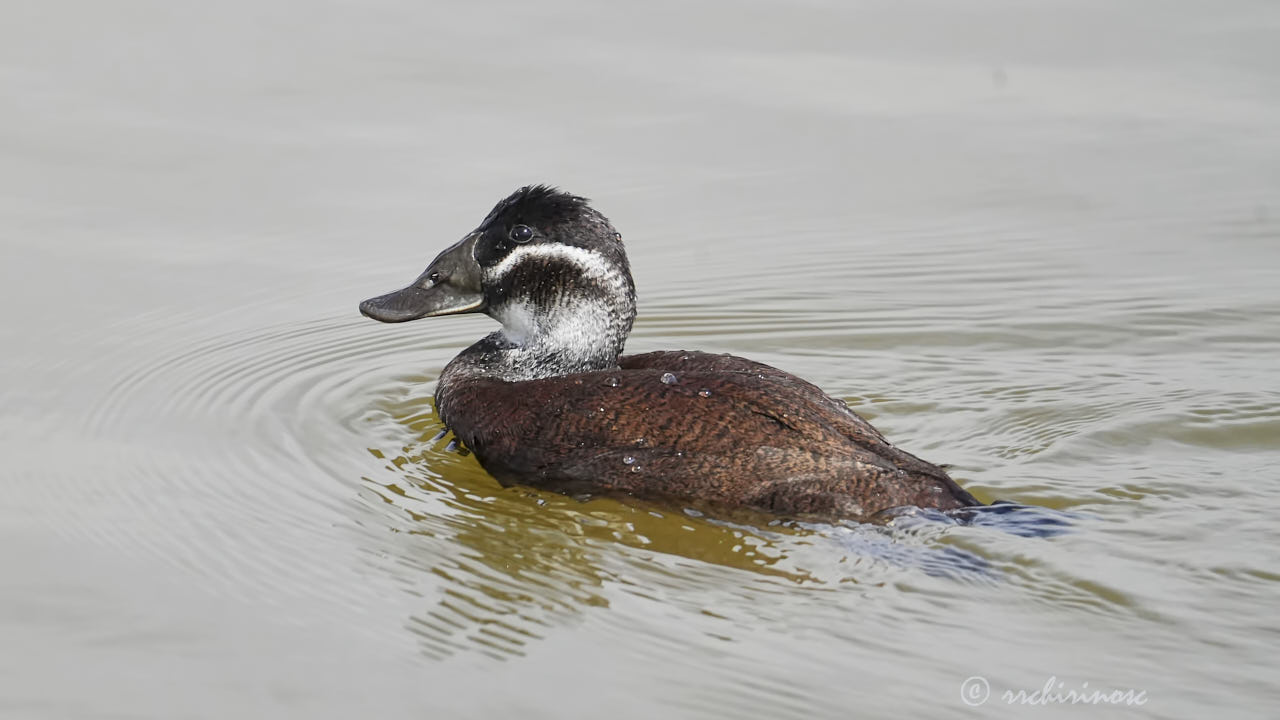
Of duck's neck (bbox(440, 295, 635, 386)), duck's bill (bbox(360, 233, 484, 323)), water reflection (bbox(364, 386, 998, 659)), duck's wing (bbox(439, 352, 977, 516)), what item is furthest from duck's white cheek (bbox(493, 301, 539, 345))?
water reflection (bbox(364, 386, 998, 659))

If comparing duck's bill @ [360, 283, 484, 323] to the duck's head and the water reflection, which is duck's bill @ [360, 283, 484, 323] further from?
the water reflection

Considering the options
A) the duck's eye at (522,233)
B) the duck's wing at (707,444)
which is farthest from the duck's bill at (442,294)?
the duck's wing at (707,444)

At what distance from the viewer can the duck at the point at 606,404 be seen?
6.77 metres

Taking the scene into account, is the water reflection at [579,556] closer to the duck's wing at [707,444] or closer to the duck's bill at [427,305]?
the duck's wing at [707,444]

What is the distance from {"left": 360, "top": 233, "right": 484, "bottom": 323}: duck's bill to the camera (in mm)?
8211

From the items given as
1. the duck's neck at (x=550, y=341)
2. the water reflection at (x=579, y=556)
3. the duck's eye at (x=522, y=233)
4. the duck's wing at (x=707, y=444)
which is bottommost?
the water reflection at (x=579, y=556)

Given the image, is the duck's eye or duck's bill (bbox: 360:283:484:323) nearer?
the duck's eye

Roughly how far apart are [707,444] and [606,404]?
0.50 metres

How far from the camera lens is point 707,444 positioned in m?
6.87

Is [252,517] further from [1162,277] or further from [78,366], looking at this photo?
[1162,277]

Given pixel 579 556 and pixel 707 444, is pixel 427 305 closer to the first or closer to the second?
pixel 707 444

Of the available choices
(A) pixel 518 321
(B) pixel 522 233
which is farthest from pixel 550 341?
(B) pixel 522 233

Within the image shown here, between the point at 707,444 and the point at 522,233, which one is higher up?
the point at 522,233

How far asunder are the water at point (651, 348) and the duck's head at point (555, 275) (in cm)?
74
